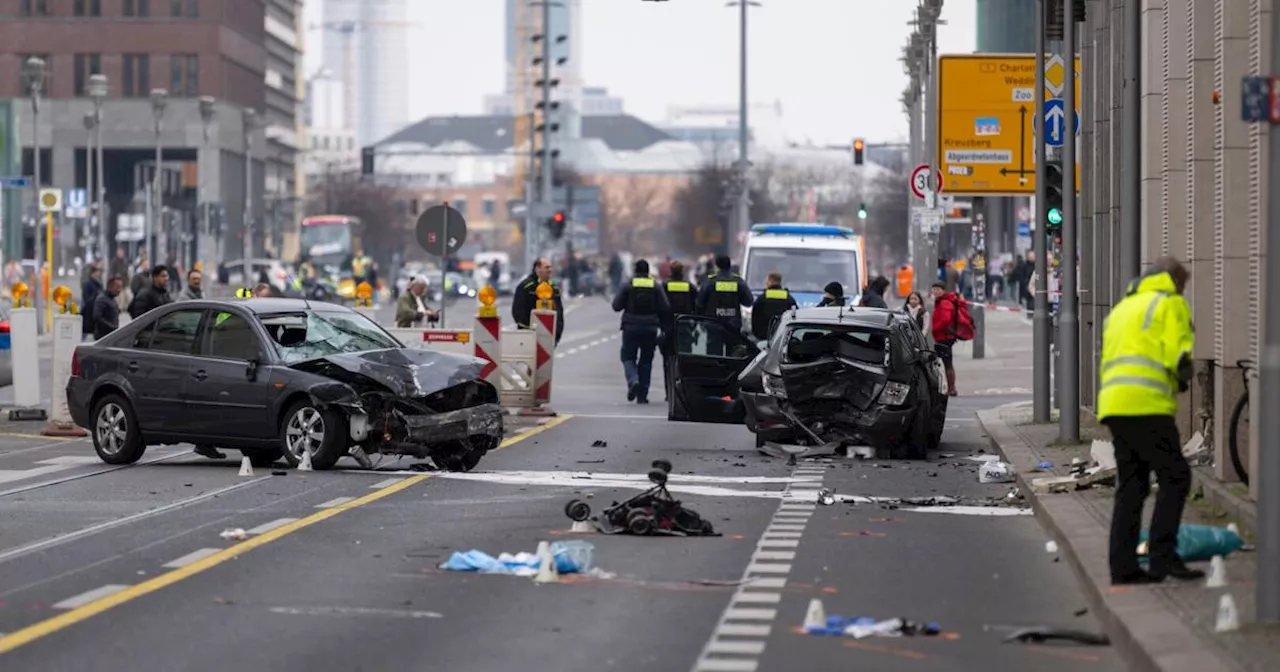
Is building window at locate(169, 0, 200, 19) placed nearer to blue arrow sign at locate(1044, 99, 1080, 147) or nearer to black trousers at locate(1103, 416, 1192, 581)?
blue arrow sign at locate(1044, 99, 1080, 147)

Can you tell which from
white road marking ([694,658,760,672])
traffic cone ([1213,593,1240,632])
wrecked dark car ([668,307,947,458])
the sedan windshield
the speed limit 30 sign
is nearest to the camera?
white road marking ([694,658,760,672])

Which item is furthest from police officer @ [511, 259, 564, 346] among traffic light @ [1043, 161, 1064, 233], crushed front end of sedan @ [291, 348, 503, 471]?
crushed front end of sedan @ [291, 348, 503, 471]

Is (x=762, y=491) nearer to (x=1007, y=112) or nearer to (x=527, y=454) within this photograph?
(x=527, y=454)

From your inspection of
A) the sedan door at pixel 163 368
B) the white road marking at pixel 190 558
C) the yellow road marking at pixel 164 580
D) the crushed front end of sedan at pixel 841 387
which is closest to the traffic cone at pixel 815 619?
the yellow road marking at pixel 164 580

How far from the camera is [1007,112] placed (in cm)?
4209

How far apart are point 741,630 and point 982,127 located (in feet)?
105

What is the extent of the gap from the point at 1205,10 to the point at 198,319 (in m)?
8.70

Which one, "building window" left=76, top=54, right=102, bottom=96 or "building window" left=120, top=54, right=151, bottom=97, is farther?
"building window" left=120, top=54, right=151, bottom=97

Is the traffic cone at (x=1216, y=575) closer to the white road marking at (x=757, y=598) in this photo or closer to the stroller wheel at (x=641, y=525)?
the white road marking at (x=757, y=598)

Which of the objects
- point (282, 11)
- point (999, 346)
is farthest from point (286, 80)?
point (999, 346)

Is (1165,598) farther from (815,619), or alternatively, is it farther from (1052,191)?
(1052,191)

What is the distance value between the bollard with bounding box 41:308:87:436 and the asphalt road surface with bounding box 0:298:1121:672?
3280 mm

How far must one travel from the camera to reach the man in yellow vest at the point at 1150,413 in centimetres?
1199

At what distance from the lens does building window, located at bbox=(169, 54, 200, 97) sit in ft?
418
